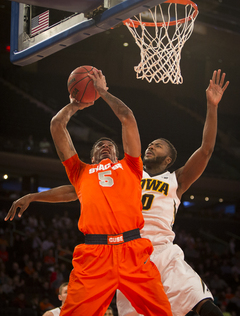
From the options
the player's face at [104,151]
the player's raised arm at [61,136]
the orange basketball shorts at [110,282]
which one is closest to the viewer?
the orange basketball shorts at [110,282]

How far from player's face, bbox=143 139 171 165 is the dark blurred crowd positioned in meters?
4.97

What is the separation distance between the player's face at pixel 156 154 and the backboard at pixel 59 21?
1266mm

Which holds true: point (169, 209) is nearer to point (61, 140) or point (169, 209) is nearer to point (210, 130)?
point (210, 130)

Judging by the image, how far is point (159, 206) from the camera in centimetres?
334

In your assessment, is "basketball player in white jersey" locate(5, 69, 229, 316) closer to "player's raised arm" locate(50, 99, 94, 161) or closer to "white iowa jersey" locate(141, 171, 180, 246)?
"white iowa jersey" locate(141, 171, 180, 246)

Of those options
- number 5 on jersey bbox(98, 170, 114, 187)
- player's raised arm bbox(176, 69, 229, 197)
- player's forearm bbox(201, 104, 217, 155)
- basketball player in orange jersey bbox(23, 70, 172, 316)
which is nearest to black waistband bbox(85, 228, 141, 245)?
basketball player in orange jersey bbox(23, 70, 172, 316)

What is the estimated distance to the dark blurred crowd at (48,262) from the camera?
7.91m

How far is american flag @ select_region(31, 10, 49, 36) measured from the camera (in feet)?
10.9

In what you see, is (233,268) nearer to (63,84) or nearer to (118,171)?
(63,84)

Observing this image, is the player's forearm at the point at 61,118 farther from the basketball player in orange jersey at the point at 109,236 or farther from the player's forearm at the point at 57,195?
the player's forearm at the point at 57,195

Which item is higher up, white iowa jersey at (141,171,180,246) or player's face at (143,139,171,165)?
player's face at (143,139,171,165)

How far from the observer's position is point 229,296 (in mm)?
9961

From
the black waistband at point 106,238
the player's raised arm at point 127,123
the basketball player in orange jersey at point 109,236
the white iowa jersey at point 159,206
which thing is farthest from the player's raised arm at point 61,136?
the white iowa jersey at point 159,206

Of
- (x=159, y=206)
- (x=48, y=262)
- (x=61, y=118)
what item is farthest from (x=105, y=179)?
(x=48, y=262)
